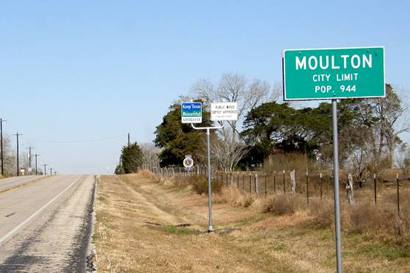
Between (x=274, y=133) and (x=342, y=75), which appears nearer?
(x=342, y=75)

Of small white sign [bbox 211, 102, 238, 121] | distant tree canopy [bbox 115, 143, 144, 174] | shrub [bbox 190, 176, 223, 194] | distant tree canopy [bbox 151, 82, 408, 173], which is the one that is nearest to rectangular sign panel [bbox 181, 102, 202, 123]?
small white sign [bbox 211, 102, 238, 121]

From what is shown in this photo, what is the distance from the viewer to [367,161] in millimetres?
53219

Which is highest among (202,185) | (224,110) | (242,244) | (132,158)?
(224,110)

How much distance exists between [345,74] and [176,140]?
2874 inches

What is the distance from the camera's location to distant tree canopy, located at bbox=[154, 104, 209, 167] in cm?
7844

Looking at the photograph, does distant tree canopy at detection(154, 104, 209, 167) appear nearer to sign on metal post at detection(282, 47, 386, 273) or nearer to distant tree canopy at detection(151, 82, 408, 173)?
distant tree canopy at detection(151, 82, 408, 173)

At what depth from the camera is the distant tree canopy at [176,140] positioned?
7844 cm

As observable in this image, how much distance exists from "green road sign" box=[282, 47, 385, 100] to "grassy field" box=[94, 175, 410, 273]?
5.34m

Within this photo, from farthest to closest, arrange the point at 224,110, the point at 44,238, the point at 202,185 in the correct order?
1. the point at 202,185
2. the point at 224,110
3. the point at 44,238

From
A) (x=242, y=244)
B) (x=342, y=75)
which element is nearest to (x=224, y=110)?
(x=242, y=244)

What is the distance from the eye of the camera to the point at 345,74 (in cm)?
796

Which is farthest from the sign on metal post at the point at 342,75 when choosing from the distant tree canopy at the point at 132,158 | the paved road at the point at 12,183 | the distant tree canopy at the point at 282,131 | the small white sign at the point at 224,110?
the distant tree canopy at the point at 132,158

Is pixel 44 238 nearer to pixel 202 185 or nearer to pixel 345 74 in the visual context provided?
pixel 345 74

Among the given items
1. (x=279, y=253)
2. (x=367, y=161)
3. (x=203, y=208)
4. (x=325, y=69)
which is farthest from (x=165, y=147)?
(x=325, y=69)
